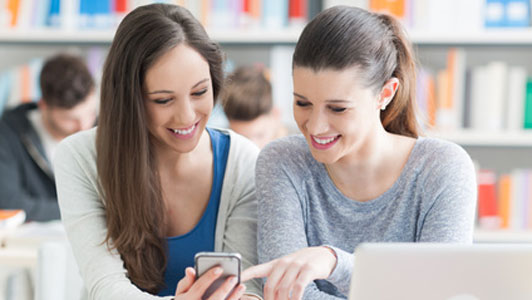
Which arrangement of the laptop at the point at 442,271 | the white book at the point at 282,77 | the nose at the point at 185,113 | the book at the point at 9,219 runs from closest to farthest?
the laptop at the point at 442,271
the nose at the point at 185,113
the book at the point at 9,219
the white book at the point at 282,77

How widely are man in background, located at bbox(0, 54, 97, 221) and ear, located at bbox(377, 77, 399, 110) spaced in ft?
5.67

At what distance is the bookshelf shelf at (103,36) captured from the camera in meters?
2.87

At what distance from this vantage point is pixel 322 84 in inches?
51.6

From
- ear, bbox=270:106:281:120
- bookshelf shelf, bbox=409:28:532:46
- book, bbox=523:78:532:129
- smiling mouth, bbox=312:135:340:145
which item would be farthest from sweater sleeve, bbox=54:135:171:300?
book, bbox=523:78:532:129

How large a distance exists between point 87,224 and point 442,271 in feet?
2.78

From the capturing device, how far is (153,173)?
1521mm

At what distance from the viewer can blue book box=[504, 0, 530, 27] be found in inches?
110

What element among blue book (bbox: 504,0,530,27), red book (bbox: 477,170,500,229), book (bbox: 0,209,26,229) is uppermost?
blue book (bbox: 504,0,530,27)

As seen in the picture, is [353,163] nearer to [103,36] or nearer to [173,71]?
[173,71]

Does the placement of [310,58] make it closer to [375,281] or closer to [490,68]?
[375,281]

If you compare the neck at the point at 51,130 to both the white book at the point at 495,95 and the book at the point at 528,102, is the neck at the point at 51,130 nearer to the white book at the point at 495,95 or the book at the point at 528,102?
the white book at the point at 495,95

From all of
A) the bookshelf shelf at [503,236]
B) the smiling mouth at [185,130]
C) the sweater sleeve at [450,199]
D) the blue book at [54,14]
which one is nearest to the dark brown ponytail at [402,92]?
the sweater sleeve at [450,199]

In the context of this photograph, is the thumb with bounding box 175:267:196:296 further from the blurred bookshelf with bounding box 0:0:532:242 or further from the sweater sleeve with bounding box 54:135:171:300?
the blurred bookshelf with bounding box 0:0:532:242

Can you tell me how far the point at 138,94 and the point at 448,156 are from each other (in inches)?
26.8
